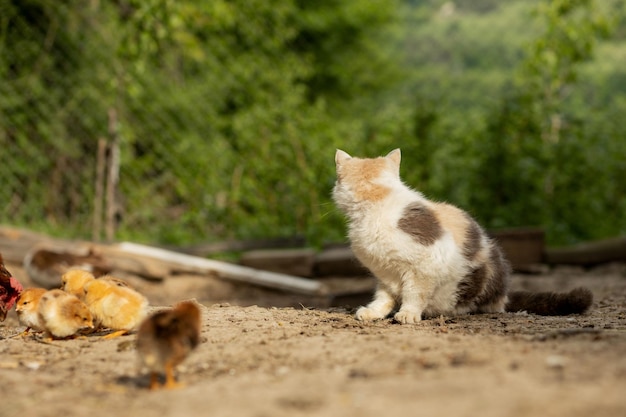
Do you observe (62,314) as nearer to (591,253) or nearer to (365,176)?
(365,176)

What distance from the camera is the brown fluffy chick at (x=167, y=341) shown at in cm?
318

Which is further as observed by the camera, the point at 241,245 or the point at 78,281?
the point at 241,245

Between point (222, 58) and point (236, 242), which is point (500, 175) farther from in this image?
point (222, 58)

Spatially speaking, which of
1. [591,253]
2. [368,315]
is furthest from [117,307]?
[591,253]

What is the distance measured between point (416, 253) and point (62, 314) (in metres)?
2.09

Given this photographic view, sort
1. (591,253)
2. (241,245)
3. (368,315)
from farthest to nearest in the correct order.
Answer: (241,245) < (591,253) < (368,315)

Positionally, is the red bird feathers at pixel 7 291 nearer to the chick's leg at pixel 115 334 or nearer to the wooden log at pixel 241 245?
the chick's leg at pixel 115 334

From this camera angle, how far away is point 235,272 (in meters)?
8.57

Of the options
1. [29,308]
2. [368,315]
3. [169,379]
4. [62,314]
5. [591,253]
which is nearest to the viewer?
[169,379]

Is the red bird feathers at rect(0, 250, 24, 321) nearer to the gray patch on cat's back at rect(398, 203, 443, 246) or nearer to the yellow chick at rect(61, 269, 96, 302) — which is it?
the yellow chick at rect(61, 269, 96, 302)

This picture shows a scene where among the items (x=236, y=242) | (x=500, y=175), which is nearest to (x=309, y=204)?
(x=236, y=242)

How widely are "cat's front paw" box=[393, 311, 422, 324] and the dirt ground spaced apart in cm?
7

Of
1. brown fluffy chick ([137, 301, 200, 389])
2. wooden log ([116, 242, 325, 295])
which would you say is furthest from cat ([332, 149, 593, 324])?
wooden log ([116, 242, 325, 295])

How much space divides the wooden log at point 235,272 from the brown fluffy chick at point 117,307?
393 centimetres
